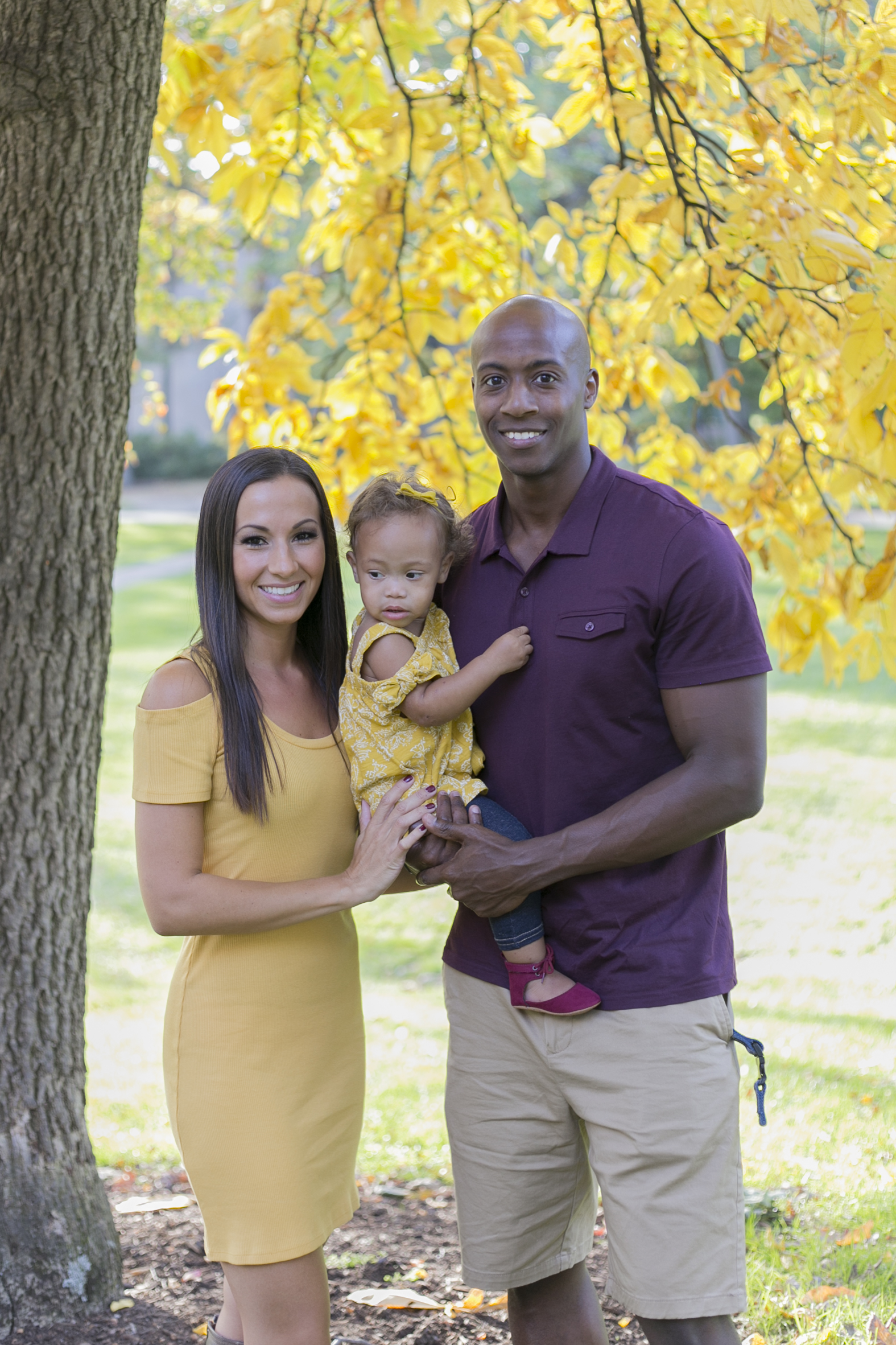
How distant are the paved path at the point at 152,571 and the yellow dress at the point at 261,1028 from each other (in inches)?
657

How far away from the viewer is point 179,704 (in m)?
2.28

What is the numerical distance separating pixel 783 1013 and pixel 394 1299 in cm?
317

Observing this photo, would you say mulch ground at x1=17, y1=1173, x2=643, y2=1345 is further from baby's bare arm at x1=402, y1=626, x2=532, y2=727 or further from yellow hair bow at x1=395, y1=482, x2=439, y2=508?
yellow hair bow at x1=395, y1=482, x2=439, y2=508

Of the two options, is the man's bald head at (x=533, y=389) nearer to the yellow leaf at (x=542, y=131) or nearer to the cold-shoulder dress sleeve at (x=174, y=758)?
the cold-shoulder dress sleeve at (x=174, y=758)

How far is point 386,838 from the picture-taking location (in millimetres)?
2338

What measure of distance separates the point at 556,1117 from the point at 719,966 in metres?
0.47

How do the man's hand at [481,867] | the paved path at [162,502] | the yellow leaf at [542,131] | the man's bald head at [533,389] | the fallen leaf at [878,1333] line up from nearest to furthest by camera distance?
1. the man's hand at [481,867]
2. the man's bald head at [533,389]
3. the fallen leaf at [878,1333]
4. the yellow leaf at [542,131]
5. the paved path at [162,502]

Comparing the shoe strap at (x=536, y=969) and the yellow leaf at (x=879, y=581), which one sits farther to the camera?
the yellow leaf at (x=879, y=581)

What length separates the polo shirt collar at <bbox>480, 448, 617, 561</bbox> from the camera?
2.41m

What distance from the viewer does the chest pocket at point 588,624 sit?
2316 millimetres

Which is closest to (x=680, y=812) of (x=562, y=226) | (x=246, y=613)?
(x=246, y=613)

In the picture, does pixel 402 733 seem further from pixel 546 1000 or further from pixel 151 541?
pixel 151 541

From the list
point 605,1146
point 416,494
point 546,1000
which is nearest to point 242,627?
point 416,494

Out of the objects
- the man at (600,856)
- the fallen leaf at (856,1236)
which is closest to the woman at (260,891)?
the man at (600,856)
